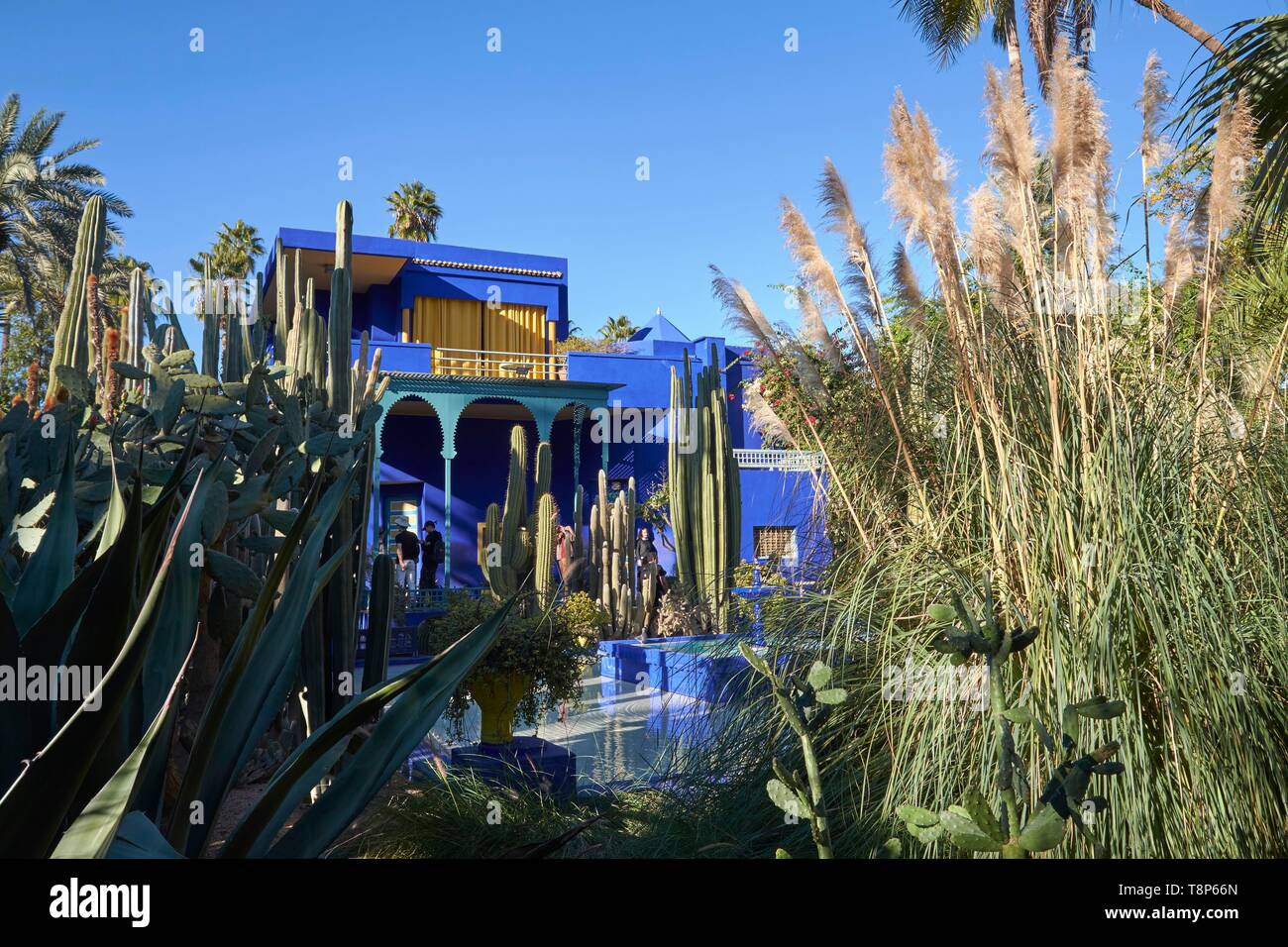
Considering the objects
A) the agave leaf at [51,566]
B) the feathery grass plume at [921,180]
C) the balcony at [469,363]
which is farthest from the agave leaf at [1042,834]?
the balcony at [469,363]

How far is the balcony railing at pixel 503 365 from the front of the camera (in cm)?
2097

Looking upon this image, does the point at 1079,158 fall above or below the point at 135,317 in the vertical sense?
below

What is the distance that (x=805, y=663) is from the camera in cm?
355

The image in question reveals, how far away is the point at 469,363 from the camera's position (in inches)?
799

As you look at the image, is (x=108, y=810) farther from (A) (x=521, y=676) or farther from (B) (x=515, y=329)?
(B) (x=515, y=329)

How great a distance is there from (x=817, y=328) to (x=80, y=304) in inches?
160

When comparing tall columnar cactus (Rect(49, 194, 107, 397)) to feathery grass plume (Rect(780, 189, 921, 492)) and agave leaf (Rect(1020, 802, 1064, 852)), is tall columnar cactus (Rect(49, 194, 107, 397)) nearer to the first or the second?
feathery grass plume (Rect(780, 189, 921, 492))

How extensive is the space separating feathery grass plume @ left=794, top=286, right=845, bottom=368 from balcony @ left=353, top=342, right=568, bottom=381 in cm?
1495

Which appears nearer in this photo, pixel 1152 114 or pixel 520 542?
pixel 1152 114

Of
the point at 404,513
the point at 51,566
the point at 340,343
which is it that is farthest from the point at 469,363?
the point at 51,566

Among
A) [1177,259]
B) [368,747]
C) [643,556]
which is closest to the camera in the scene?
[368,747]

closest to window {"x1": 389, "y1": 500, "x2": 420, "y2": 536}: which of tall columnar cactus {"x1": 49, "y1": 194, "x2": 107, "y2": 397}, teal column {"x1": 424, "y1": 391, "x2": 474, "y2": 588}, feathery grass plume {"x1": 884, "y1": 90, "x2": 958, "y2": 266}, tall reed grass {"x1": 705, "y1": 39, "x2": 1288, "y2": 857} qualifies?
teal column {"x1": 424, "y1": 391, "x2": 474, "y2": 588}

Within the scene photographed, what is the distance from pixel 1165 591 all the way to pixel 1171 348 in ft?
5.59

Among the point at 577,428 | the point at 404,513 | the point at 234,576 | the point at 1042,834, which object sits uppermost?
the point at 577,428
